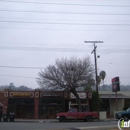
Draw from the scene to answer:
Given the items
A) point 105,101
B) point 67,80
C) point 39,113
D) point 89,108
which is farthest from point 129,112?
point 105,101

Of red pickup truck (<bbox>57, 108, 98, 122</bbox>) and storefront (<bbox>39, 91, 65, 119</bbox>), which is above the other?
storefront (<bbox>39, 91, 65, 119</bbox>)

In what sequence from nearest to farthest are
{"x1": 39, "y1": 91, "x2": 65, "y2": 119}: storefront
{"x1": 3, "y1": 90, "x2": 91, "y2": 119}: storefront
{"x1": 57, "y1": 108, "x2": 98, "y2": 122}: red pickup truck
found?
{"x1": 57, "y1": 108, "x2": 98, "y2": 122}: red pickup truck
{"x1": 3, "y1": 90, "x2": 91, "y2": 119}: storefront
{"x1": 39, "y1": 91, "x2": 65, "y2": 119}: storefront

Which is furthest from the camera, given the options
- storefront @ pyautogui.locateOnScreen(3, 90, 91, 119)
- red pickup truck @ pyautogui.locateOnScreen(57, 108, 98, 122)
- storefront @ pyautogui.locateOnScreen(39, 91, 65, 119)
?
storefront @ pyautogui.locateOnScreen(39, 91, 65, 119)

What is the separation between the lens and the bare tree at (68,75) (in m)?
41.2

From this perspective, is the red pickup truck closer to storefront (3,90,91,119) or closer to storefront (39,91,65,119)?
storefront (3,90,91,119)

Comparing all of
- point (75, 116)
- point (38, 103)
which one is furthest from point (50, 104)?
point (75, 116)

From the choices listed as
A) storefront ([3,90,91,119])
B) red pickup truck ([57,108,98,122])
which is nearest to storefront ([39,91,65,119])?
storefront ([3,90,91,119])

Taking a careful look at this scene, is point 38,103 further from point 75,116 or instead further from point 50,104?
point 75,116

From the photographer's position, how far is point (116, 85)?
4525cm

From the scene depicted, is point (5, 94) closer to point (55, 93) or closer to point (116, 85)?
point (55, 93)

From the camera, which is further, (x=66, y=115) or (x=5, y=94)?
(x=5, y=94)

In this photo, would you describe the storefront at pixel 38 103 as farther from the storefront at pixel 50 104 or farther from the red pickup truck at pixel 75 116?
the red pickup truck at pixel 75 116

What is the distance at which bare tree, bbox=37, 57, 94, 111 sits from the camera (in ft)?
135

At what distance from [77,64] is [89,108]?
31.7ft
